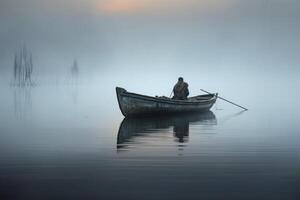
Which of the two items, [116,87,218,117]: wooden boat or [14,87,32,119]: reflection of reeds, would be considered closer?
[116,87,218,117]: wooden boat

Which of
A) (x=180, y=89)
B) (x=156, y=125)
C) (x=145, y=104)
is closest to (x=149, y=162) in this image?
(x=156, y=125)

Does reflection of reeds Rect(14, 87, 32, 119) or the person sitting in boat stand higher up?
the person sitting in boat

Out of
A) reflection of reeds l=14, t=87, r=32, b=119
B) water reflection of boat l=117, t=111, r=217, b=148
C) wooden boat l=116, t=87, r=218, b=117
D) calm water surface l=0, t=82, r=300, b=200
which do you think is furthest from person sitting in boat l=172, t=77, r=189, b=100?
reflection of reeds l=14, t=87, r=32, b=119

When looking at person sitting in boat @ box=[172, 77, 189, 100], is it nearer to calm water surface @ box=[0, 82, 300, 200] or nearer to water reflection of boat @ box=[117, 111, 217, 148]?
water reflection of boat @ box=[117, 111, 217, 148]

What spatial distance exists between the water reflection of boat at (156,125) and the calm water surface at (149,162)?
0.28 feet

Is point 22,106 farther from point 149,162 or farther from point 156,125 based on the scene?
point 149,162

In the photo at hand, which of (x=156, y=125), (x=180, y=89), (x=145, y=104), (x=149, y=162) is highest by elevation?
(x=180, y=89)

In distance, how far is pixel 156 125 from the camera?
20.8 m

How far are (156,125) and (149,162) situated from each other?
30.7ft

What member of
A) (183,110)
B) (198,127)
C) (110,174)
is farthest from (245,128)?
(110,174)

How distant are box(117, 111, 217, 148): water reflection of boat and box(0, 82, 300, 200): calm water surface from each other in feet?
0.28

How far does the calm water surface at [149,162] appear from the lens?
8.61 meters

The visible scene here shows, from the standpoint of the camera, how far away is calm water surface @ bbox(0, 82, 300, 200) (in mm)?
8609

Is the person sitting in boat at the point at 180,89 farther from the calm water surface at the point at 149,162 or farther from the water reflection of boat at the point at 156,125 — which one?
the calm water surface at the point at 149,162
